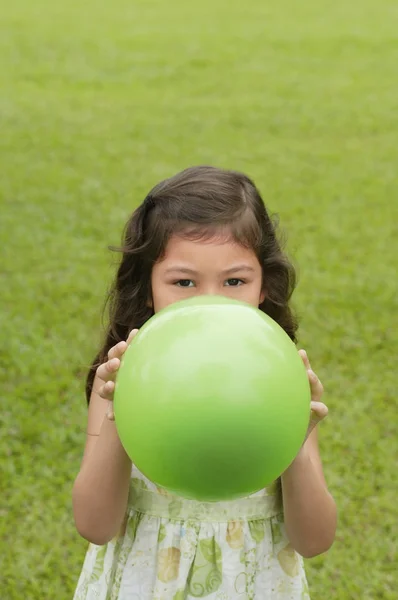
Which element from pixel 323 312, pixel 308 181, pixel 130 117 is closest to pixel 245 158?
pixel 308 181

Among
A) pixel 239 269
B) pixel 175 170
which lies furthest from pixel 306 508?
pixel 175 170

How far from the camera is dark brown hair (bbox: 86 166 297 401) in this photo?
8.09 feet

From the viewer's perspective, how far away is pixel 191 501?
2498mm

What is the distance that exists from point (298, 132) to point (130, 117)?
208 cm

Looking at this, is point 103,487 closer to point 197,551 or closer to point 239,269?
point 197,551

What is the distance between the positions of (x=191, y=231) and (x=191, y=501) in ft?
2.46

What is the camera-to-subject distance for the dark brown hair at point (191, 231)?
246cm

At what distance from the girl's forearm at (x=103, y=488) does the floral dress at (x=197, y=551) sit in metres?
0.13

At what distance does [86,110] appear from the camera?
37.0 ft

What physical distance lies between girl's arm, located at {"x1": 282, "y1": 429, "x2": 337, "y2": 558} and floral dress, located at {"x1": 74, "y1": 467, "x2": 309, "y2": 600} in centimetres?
10

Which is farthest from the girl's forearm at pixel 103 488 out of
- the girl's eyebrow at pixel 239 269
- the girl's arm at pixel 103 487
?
the girl's eyebrow at pixel 239 269

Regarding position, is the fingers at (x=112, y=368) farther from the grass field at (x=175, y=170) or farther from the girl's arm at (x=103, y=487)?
the grass field at (x=175, y=170)

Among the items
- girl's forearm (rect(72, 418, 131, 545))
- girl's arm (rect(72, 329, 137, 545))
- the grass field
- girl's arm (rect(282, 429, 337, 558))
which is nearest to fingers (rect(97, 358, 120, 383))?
girl's arm (rect(72, 329, 137, 545))

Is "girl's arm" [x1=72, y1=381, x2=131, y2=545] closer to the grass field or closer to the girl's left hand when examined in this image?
the girl's left hand
